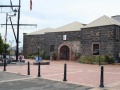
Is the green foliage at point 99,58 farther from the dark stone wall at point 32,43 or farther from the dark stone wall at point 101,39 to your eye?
the dark stone wall at point 32,43

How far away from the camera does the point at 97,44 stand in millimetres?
36594

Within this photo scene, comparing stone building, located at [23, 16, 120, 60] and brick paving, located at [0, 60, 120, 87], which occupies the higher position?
stone building, located at [23, 16, 120, 60]

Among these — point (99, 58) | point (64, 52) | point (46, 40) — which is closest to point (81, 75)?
point (99, 58)

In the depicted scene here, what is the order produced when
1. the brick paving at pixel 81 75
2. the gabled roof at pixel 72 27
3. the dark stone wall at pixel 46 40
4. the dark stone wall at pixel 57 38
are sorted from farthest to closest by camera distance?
1. the gabled roof at pixel 72 27
2. the dark stone wall at pixel 46 40
3. the dark stone wall at pixel 57 38
4. the brick paving at pixel 81 75

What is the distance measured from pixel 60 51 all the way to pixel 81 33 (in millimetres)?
5836

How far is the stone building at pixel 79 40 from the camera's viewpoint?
35.2 metres

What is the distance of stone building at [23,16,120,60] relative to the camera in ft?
115

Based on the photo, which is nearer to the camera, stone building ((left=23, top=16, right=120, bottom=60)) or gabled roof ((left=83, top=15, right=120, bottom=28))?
stone building ((left=23, top=16, right=120, bottom=60))

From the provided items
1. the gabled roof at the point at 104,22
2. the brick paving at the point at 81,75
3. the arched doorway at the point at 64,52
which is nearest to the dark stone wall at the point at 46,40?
the arched doorway at the point at 64,52

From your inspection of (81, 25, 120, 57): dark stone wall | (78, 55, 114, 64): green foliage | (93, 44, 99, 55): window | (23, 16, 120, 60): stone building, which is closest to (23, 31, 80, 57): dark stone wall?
(23, 16, 120, 60): stone building

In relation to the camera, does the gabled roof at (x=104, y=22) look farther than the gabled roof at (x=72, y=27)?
No

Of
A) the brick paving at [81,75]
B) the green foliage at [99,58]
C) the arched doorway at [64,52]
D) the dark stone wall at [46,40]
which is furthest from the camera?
the arched doorway at [64,52]

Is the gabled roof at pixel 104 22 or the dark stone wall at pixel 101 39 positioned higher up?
the gabled roof at pixel 104 22

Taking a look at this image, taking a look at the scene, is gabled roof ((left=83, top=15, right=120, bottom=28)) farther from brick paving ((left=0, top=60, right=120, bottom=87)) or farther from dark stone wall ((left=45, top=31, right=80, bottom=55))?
brick paving ((left=0, top=60, right=120, bottom=87))
